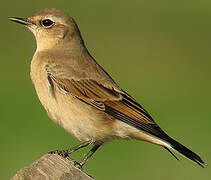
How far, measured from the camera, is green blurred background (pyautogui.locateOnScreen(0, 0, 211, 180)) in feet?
50.8

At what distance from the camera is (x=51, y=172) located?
5852 millimetres

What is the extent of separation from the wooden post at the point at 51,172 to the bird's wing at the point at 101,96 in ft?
10.2

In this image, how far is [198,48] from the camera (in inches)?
1368

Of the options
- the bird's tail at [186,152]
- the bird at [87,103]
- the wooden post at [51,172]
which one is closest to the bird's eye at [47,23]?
the bird at [87,103]

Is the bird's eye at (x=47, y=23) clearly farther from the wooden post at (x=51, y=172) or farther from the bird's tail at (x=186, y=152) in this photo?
the wooden post at (x=51, y=172)

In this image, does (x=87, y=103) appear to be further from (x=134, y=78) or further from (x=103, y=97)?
(x=134, y=78)

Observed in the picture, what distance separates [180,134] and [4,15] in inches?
871

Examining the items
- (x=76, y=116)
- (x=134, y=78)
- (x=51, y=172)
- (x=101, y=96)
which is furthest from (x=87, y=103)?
(x=134, y=78)

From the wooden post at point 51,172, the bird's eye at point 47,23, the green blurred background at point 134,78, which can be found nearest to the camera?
the wooden post at point 51,172

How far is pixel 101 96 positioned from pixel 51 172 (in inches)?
138

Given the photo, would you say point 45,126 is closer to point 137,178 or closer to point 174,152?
point 137,178

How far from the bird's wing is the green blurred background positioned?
4787 mm


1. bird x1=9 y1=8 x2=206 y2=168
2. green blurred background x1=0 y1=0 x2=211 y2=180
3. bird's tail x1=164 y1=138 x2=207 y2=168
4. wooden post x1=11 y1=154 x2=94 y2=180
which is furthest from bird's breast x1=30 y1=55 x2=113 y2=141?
green blurred background x1=0 y1=0 x2=211 y2=180

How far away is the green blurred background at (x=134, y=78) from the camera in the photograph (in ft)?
50.8
